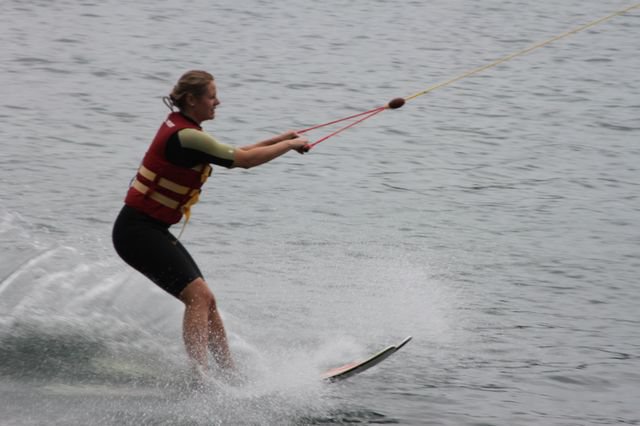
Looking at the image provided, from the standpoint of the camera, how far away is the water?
7.10 m

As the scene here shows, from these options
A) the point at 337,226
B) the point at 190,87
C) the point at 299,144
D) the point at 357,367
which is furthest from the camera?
the point at 337,226

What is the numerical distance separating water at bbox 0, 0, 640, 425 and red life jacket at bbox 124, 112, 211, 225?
0.98 meters

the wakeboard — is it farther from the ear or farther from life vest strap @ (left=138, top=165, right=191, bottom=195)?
the ear

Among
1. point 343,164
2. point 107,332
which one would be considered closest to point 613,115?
point 343,164

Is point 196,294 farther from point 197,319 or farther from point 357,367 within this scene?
point 357,367

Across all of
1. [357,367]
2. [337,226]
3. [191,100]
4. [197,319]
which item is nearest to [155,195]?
[191,100]

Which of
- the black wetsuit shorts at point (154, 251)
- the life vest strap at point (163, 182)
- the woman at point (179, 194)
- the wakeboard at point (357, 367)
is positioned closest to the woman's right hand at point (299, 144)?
the woman at point (179, 194)

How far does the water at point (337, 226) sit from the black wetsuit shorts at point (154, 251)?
25.3 inches

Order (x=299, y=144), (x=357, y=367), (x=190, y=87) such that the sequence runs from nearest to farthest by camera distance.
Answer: (x=190, y=87) < (x=299, y=144) < (x=357, y=367)

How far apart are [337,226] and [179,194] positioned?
4569 millimetres

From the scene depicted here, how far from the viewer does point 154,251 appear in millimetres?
6484

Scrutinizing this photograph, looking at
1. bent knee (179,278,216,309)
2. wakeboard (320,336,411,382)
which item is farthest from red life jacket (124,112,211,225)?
wakeboard (320,336,411,382)

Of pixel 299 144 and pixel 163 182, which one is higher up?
pixel 299 144

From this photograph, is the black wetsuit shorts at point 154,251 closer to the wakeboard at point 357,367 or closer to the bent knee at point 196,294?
the bent knee at point 196,294
